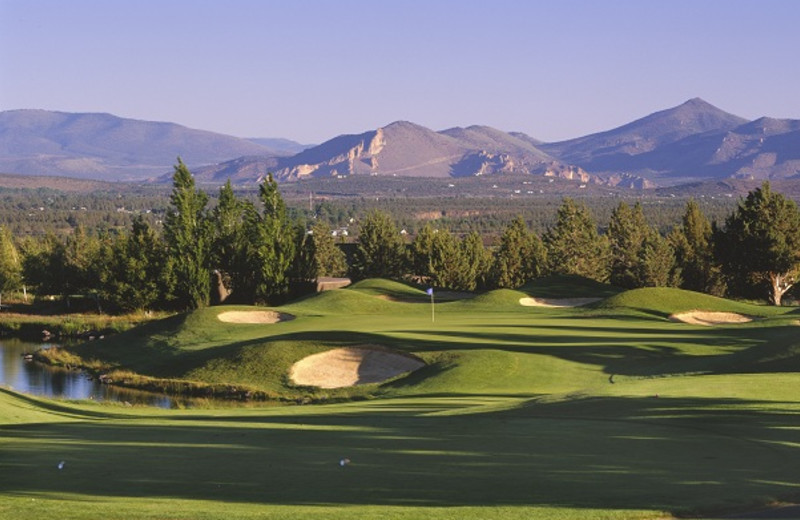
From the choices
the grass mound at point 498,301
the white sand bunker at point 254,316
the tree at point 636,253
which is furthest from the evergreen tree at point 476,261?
the white sand bunker at point 254,316

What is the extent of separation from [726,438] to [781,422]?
2.11 meters

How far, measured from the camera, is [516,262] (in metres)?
99.0

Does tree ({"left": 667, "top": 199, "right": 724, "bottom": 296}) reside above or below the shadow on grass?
below

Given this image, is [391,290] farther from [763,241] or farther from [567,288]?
[763,241]

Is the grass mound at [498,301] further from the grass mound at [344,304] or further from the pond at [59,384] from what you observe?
the pond at [59,384]

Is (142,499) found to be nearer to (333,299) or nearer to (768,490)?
(768,490)

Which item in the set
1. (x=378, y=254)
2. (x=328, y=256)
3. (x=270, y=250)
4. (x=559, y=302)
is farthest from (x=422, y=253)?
(x=559, y=302)

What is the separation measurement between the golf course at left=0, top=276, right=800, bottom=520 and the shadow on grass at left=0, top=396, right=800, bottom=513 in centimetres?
6

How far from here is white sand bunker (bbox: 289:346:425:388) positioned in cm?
4612

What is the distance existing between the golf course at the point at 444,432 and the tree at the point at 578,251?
41.9 m

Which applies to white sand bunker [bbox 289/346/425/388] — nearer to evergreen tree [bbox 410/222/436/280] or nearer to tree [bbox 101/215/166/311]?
tree [bbox 101/215/166/311]

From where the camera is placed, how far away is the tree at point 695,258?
307ft

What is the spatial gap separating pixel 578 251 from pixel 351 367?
168 feet

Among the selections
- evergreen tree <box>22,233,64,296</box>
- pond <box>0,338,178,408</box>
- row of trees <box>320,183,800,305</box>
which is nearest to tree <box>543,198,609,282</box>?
row of trees <box>320,183,800,305</box>
